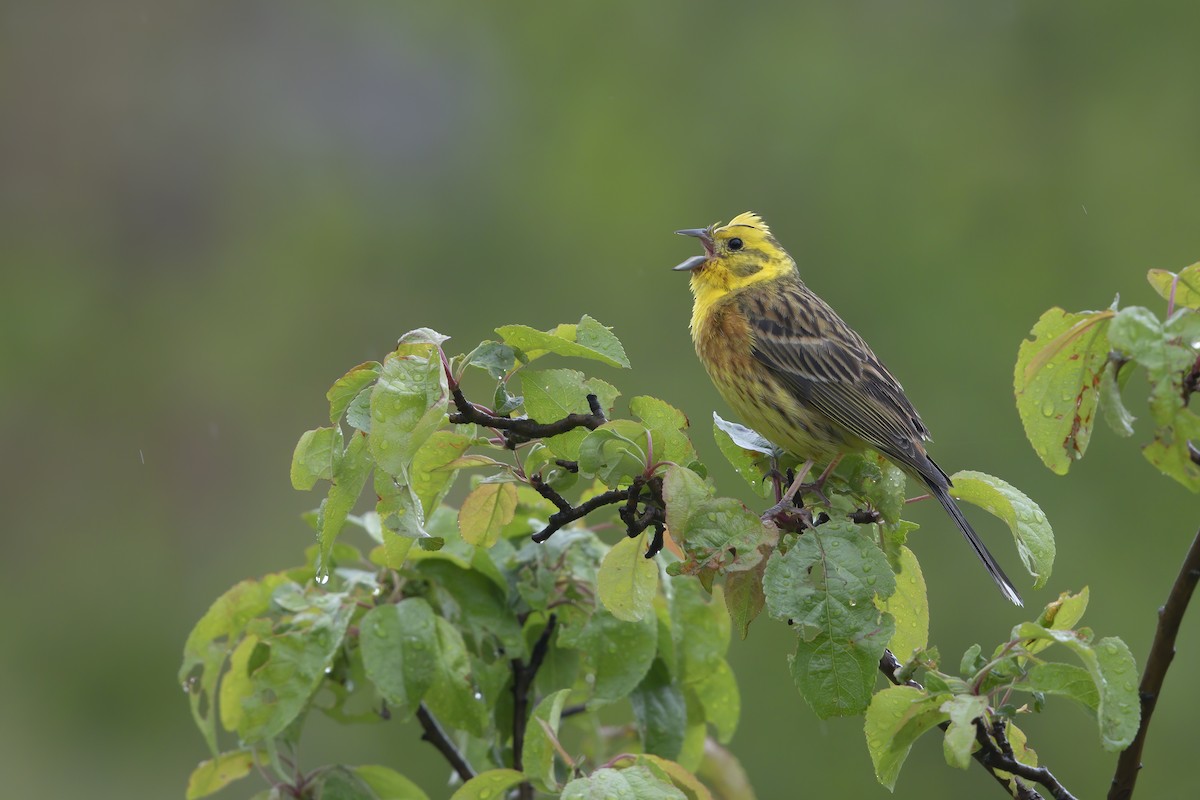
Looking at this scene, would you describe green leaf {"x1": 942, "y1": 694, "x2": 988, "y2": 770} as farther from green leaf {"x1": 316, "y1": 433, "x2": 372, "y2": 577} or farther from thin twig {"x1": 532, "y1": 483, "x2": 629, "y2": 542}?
green leaf {"x1": 316, "y1": 433, "x2": 372, "y2": 577}

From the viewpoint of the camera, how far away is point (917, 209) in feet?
35.5

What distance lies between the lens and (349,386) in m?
2.57

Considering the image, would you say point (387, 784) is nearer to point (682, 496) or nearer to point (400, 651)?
→ point (400, 651)

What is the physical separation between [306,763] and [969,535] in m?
6.89

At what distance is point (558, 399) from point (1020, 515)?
3.08 ft

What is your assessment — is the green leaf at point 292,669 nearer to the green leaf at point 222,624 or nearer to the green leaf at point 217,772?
the green leaf at point 222,624

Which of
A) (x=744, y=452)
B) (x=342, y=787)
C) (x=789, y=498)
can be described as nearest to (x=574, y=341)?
(x=789, y=498)

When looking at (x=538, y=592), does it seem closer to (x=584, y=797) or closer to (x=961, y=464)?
(x=584, y=797)

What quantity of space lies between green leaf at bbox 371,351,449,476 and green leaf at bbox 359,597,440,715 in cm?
73

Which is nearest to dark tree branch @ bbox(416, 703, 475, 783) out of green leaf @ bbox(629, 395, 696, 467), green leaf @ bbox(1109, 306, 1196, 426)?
green leaf @ bbox(629, 395, 696, 467)

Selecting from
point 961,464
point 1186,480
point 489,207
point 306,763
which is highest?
point 1186,480

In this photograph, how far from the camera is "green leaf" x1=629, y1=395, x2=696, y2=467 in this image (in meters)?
2.67

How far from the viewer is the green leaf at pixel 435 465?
8.77 ft

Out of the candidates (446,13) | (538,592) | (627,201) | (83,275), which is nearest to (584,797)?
(538,592)
